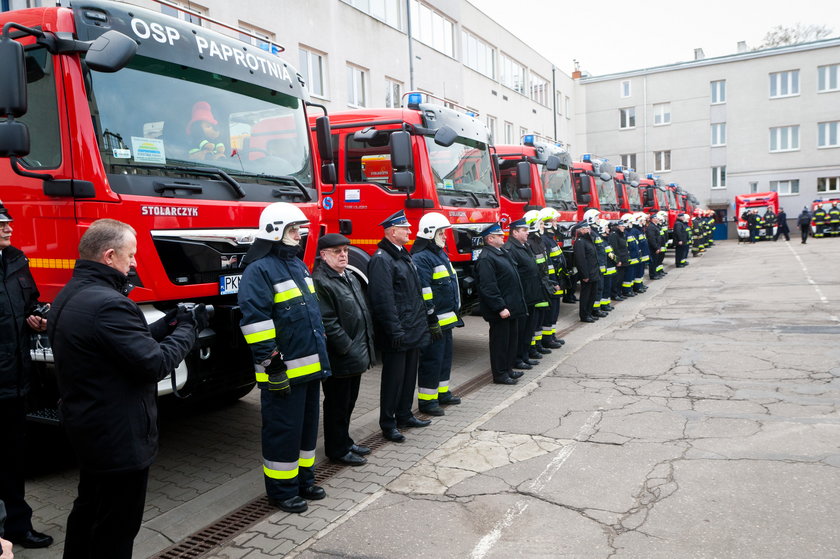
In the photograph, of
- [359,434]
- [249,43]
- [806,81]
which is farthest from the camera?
[806,81]

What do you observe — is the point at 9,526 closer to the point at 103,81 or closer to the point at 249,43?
the point at 103,81

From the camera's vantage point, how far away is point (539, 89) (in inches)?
1458

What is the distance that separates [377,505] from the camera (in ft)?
14.4

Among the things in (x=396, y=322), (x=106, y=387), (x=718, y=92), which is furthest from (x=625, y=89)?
(x=106, y=387)

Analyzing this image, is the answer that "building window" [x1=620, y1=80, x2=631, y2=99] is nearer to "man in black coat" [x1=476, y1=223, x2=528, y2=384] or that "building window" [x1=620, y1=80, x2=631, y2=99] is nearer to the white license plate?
"man in black coat" [x1=476, y1=223, x2=528, y2=384]

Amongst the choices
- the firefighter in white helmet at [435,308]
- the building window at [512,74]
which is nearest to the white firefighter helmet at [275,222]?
the firefighter in white helmet at [435,308]

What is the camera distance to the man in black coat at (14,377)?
386 cm

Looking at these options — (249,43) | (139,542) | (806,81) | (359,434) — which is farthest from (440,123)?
(806,81)

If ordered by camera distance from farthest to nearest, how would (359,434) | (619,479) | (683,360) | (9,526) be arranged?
1. (683,360)
2. (359,434)
3. (619,479)
4. (9,526)

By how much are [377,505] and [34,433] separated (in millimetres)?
2867

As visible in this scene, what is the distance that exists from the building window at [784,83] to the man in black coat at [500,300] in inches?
1656

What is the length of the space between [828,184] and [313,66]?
3701 cm

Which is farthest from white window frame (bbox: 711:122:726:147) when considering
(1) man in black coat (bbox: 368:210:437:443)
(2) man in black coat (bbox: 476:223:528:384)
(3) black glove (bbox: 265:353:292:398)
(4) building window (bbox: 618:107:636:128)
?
(3) black glove (bbox: 265:353:292:398)

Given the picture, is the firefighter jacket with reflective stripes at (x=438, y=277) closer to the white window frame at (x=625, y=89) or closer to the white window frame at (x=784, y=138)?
the white window frame at (x=784, y=138)
